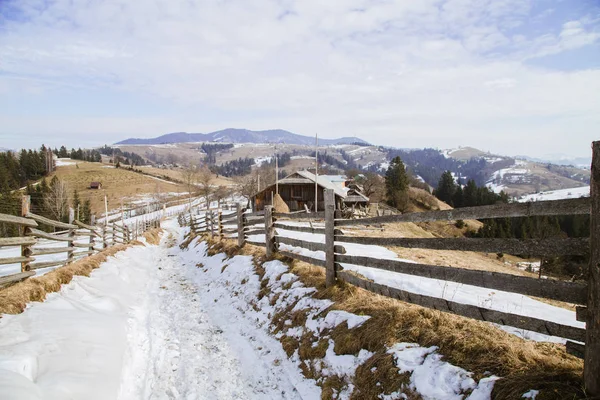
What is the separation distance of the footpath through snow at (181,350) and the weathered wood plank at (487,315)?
613 millimetres

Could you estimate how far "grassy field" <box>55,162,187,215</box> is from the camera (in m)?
88.3

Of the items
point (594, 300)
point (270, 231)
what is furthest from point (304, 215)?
point (594, 300)

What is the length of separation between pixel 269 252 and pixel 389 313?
18.8 ft

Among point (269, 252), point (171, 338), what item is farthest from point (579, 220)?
point (171, 338)

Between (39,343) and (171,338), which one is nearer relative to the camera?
(39,343)

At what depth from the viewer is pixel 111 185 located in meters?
100

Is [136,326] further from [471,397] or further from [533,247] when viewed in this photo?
[533,247]

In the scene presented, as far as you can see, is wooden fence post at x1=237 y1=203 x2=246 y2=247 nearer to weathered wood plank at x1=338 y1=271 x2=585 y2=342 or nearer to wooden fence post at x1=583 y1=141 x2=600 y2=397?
weathered wood plank at x1=338 y1=271 x2=585 y2=342

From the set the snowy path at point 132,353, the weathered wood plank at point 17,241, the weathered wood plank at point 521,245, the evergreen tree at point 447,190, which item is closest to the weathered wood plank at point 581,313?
the weathered wood plank at point 521,245

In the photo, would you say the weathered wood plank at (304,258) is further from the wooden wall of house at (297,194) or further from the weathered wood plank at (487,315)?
the wooden wall of house at (297,194)

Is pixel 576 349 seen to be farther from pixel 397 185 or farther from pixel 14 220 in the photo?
pixel 397 185

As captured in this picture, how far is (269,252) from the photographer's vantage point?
10.1m

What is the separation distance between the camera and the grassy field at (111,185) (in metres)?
88.3

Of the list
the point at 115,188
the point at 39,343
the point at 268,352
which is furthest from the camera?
the point at 115,188
